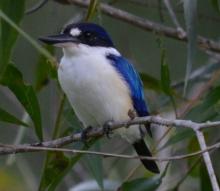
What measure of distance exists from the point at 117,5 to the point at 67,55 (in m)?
1.71

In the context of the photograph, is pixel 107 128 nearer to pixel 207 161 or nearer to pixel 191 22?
pixel 191 22

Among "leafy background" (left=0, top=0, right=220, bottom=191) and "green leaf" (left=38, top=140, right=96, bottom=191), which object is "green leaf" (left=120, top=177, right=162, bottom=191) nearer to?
"leafy background" (left=0, top=0, right=220, bottom=191)

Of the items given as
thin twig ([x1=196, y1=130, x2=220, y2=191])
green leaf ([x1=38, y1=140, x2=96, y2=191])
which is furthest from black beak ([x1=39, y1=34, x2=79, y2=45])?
thin twig ([x1=196, y1=130, x2=220, y2=191])

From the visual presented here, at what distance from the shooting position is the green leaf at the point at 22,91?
118 inches

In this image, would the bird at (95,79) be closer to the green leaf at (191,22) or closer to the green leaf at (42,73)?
the green leaf at (42,73)

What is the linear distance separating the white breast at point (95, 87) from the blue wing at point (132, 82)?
0.12ft

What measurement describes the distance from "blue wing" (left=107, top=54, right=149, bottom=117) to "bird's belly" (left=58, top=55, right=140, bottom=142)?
0.13 ft

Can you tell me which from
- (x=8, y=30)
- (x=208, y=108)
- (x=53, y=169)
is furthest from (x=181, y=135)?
(x=8, y=30)

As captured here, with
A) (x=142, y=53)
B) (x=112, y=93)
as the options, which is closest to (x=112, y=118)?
(x=112, y=93)

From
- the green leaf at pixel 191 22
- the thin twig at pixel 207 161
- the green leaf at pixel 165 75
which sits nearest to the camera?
the thin twig at pixel 207 161

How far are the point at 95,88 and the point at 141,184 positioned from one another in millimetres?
411

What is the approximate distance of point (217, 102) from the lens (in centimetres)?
314

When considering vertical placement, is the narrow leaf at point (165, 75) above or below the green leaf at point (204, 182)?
above

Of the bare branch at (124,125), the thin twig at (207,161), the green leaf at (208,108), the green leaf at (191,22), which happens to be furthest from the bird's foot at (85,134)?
the thin twig at (207,161)
